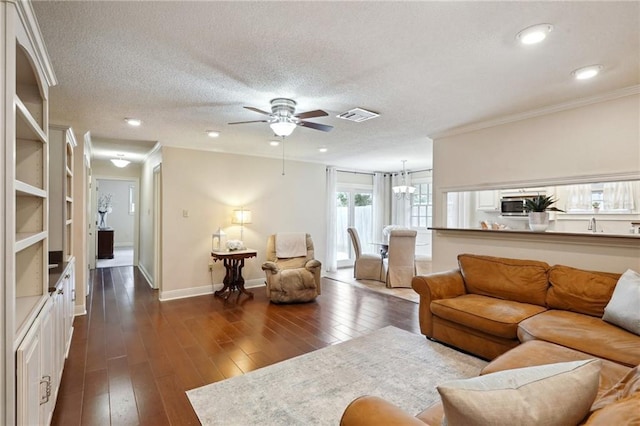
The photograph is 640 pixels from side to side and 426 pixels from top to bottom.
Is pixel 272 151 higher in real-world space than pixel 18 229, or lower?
higher

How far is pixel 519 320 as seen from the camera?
2621 mm

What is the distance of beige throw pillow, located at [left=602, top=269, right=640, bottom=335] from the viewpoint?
222 centimetres

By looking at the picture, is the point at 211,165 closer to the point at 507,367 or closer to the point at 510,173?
the point at 510,173

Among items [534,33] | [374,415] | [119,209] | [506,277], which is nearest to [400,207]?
[506,277]

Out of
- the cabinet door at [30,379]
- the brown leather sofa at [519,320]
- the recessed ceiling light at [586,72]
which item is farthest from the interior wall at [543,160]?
the cabinet door at [30,379]

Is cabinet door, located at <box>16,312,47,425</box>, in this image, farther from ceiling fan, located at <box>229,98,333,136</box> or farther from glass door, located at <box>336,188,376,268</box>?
glass door, located at <box>336,188,376,268</box>

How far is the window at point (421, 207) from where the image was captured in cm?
752

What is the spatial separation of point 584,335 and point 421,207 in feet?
18.4

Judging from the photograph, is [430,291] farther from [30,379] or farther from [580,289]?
[30,379]

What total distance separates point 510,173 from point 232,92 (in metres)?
3.07

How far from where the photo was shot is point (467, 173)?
3938 mm

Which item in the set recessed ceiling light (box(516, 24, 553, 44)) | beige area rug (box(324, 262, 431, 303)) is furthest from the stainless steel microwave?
recessed ceiling light (box(516, 24, 553, 44))

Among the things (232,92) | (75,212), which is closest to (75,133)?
(75,212)

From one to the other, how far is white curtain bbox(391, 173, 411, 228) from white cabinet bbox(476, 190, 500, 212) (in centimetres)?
195
